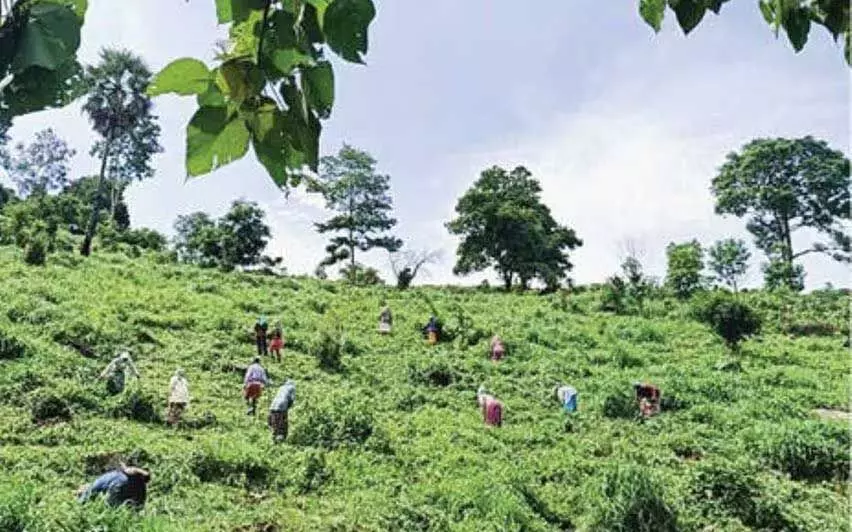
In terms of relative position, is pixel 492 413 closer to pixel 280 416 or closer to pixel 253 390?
pixel 280 416

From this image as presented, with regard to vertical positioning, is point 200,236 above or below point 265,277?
above

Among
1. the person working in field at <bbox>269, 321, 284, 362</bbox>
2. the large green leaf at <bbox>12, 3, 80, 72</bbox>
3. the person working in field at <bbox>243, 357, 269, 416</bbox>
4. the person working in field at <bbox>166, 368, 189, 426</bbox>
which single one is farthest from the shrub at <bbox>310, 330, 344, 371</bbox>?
the large green leaf at <bbox>12, 3, 80, 72</bbox>

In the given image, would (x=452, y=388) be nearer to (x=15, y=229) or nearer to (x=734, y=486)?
(x=734, y=486)

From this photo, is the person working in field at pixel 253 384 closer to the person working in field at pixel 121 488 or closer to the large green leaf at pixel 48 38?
the person working in field at pixel 121 488

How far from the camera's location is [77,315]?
49.5ft

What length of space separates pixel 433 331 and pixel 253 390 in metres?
7.28

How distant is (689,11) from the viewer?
1074mm

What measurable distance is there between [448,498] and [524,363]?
830 centimetres

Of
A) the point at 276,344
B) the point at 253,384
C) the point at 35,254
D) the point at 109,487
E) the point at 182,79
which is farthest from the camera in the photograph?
the point at 35,254

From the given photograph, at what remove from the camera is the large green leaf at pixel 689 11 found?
1.06 m

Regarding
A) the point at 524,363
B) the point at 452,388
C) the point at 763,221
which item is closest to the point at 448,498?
the point at 452,388

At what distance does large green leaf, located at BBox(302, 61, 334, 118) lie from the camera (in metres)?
0.76

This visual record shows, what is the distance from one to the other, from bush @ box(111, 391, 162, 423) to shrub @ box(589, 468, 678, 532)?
562cm

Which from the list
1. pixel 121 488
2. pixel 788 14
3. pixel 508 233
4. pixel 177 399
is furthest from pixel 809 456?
pixel 508 233
